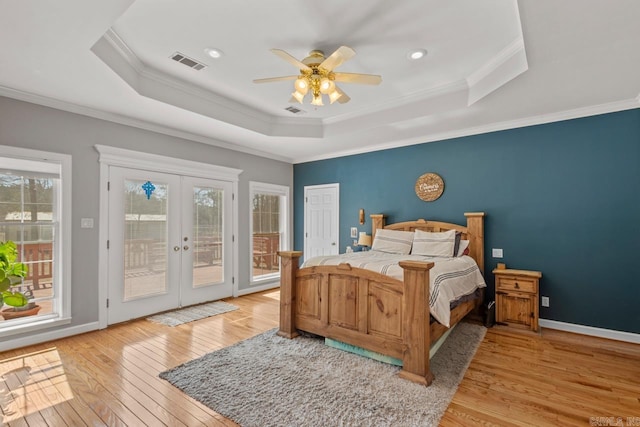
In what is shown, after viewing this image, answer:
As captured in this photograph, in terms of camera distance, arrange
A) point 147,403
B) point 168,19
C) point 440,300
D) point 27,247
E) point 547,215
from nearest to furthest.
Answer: point 147,403
point 168,19
point 440,300
point 27,247
point 547,215

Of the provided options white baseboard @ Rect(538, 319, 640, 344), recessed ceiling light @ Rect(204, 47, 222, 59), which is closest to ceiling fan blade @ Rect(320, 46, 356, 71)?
recessed ceiling light @ Rect(204, 47, 222, 59)

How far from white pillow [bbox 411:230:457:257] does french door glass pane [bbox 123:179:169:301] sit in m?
3.56

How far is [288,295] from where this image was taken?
11.5ft

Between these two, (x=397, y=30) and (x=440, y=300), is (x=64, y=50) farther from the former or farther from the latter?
(x=440, y=300)

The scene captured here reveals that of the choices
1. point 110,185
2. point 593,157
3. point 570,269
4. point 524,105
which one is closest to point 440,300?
point 570,269

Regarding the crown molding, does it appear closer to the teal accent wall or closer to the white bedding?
the teal accent wall

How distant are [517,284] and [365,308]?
212 cm

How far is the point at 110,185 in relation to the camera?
3.90m

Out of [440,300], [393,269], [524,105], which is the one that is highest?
[524,105]

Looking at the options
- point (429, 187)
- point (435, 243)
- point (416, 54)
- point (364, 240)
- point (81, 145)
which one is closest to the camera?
point (416, 54)

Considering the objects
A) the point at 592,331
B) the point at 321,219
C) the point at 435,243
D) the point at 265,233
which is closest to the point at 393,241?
the point at 435,243

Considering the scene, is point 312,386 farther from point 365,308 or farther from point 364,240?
point 364,240

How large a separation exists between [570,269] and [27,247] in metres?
6.20

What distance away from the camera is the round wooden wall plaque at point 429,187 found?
471 centimetres
